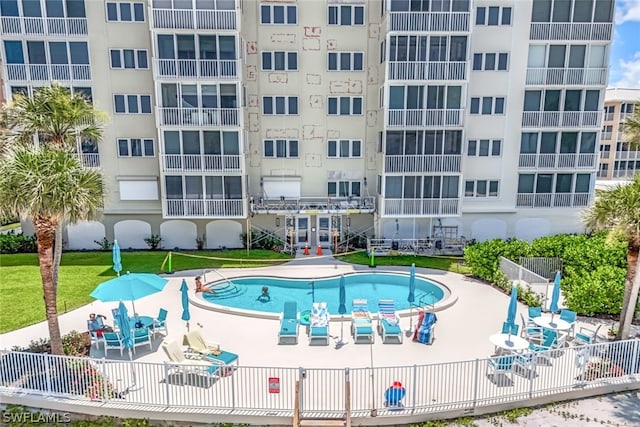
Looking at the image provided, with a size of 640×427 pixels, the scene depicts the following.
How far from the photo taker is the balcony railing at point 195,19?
24109mm

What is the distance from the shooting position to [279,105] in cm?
2791

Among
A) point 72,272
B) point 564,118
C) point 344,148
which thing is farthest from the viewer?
point 344,148

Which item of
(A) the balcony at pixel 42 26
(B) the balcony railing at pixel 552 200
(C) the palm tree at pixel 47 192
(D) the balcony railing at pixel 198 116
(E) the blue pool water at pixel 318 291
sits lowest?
(E) the blue pool water at pixel 318 291

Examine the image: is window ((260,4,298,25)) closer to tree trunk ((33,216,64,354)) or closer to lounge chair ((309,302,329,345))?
lounge chair ((309,302,329,345))

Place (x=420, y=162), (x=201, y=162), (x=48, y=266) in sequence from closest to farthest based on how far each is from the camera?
(x=48, y=266), (x=201, y=162), (x=420, y=162)

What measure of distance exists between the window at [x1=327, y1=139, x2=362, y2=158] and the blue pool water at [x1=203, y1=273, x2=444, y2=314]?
32.3 ft

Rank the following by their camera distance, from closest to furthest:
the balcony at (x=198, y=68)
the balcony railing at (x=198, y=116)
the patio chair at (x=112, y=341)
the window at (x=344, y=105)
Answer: the patio chair at (x=112, y=341)
the balcony at (x=198, y=68)
the balcony railing at (x=198, y=116)
the window at (x=344, y=105)

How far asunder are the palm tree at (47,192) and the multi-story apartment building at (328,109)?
14923 millimetres

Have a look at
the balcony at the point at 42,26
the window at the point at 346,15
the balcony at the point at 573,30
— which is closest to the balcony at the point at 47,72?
the balcony at the point at 42,26

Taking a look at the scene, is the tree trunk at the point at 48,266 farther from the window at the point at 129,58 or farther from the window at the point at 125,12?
the window at the point at 125,12

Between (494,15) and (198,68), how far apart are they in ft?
63.8

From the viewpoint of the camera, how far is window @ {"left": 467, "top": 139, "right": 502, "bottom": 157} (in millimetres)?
27453

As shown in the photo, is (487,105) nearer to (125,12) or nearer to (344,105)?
(344,105)

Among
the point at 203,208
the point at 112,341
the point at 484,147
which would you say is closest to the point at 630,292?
the point at 484,147
